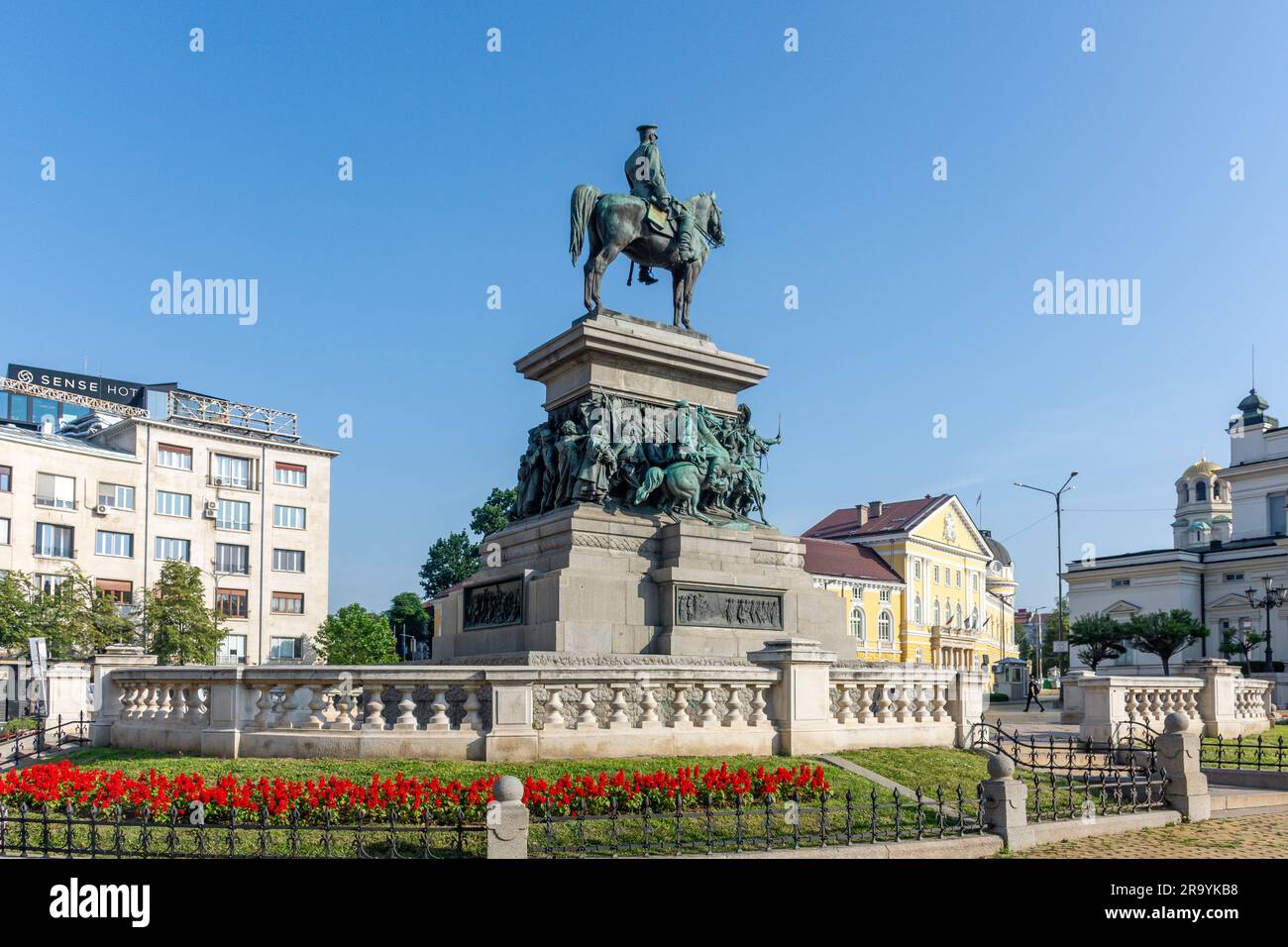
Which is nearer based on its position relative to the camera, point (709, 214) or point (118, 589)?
point (709, 214)

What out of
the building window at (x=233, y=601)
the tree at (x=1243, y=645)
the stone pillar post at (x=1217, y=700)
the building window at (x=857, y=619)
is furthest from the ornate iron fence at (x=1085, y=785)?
the building window at (x=857, y=619)

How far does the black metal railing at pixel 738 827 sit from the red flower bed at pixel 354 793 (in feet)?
0.50

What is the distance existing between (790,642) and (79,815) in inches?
354

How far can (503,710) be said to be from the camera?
47.0ft

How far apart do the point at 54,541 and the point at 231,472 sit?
1134 cm

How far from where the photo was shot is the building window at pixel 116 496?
65312 millimetres

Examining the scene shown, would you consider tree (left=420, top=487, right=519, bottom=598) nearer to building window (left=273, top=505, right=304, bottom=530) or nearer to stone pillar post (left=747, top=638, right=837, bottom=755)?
building window (left=273, top=505, right=304, bottom=530)

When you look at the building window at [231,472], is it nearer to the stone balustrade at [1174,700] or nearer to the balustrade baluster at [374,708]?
the stone balustrade at [1174,700]

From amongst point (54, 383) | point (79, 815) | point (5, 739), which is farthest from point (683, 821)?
point (54, 383)

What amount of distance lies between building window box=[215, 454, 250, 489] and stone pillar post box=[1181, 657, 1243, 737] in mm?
59202

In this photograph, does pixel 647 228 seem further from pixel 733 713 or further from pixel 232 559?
pixel 232 559

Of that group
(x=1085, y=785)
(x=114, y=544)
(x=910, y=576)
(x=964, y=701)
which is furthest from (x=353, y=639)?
(x=1085, y=785)

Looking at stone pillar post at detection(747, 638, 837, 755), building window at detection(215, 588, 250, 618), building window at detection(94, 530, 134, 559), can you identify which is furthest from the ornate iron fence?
building window at detection(215, 588, 250, 618)

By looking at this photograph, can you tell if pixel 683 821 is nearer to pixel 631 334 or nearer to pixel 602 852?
pixel 602 852
